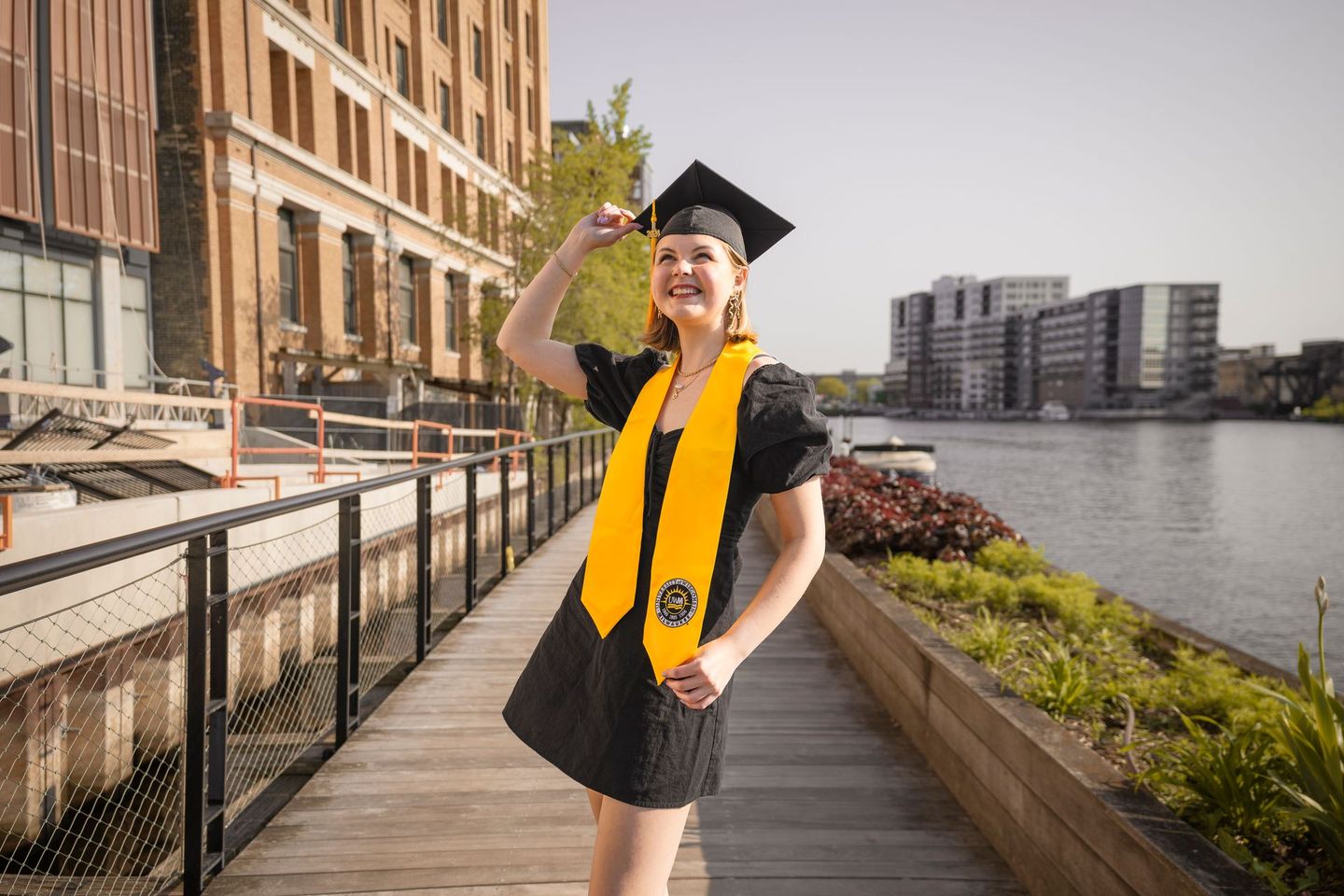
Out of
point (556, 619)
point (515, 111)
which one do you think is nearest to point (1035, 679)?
point (556, 619)

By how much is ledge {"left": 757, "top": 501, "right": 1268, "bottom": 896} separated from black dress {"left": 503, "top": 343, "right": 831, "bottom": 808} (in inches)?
47.5

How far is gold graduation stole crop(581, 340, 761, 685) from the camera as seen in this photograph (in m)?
1.55

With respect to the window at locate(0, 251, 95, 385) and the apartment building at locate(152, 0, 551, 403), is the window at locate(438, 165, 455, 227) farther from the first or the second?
the window at locate(0, 251, 95, 385)

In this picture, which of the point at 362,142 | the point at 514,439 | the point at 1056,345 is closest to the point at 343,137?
the point at 362,142

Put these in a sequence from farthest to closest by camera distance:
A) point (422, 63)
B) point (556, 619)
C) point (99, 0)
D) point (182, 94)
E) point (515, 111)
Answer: point (515, 111) → point (422, 63) → point (182, 94) → point (99, 0) → point (556, 619)

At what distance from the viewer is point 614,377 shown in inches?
76.2

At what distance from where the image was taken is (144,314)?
17.3 metres

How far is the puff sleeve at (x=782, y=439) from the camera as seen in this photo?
5.07 feet

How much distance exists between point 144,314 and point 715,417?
1922 centimetres

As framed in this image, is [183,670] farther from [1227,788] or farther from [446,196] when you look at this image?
[446,196]

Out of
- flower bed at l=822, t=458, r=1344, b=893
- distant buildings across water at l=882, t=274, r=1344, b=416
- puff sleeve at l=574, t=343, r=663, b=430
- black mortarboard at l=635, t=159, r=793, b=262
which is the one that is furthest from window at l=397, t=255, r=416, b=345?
distant buildings across water at l=882, t=274, r=1344, b=416

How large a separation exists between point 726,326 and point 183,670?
2.94 metres

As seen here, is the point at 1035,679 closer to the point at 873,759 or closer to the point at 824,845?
the point at 873,759

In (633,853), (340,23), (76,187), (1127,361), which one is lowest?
(633,853)
